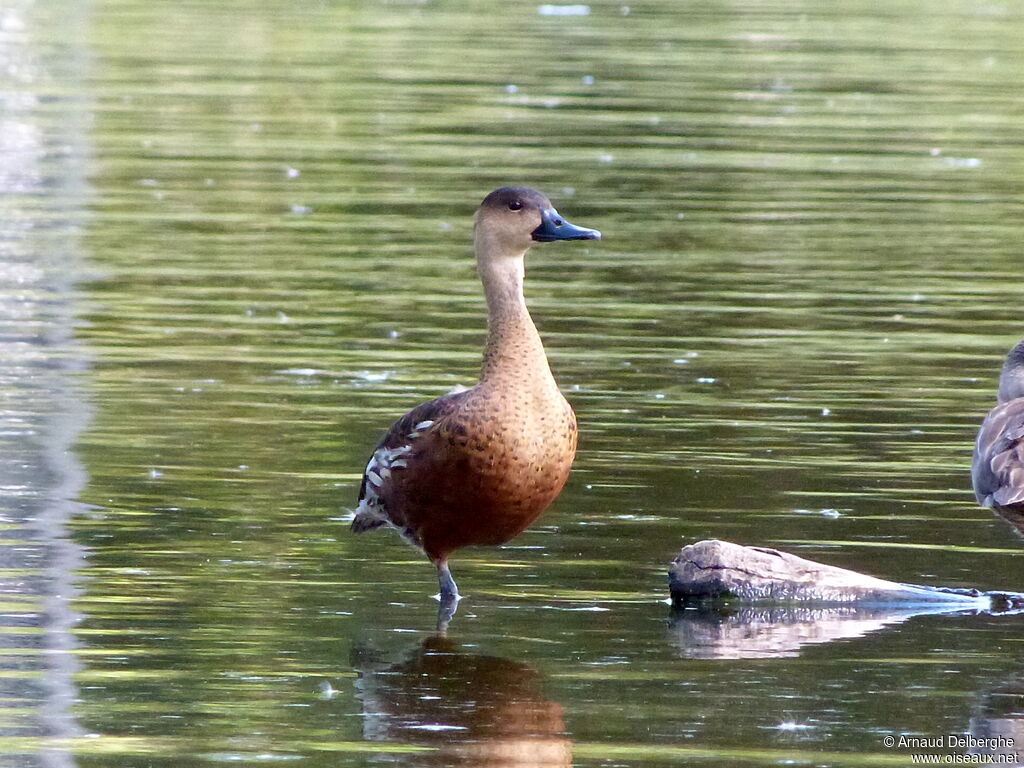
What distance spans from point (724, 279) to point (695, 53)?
58.5ft

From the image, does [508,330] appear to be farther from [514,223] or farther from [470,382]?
[470,382]

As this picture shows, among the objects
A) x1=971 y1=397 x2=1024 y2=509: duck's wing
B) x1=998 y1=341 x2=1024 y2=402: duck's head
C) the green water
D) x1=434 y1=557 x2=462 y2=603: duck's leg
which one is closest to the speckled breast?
x1=434 y1=557 x2=462 y2=603: duck's leg

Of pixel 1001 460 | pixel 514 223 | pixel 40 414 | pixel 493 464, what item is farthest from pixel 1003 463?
pixel 40 414

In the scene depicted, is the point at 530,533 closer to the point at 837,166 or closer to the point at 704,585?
the point at 704,585

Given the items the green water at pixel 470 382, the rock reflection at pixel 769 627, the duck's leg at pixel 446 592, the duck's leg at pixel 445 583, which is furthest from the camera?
the duck's leg at pixel 445 583

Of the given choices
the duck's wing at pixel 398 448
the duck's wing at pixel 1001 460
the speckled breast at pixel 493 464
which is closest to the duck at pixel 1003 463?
the duck's wing at pixel 1001 460

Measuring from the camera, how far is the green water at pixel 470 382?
6.76 metres

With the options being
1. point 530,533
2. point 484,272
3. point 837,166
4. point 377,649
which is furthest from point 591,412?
point 837,166

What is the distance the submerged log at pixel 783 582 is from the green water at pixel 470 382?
0.38ft

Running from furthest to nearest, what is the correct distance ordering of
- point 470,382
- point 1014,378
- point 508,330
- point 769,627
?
point 470,382 < point 1014,378 < point 508,330 < point 769,627

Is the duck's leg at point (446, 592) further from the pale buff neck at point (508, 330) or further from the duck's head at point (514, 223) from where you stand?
the duck's head at point (514, 223)

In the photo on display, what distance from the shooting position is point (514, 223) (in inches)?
322

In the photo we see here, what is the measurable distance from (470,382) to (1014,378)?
12.7ft

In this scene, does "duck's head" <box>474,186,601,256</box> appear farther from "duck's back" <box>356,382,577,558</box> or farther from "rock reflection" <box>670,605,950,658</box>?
"rock reflection" <box>670,605,950,658</box>
